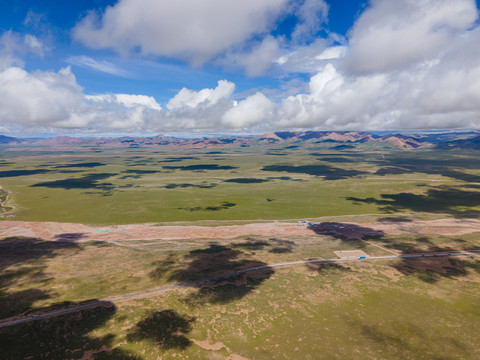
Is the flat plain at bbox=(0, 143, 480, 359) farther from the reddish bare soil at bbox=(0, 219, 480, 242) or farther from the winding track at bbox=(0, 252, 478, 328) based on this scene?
the reddish bare soil at bbox=(0, 219, 480, 242)

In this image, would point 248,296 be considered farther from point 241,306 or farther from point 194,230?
point 194,230

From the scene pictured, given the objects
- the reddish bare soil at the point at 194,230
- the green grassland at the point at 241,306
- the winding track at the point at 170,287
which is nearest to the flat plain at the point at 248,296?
the green grassland at the point at 241,306

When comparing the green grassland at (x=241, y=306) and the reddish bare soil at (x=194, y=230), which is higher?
the green grassland at (x=241, y=306)

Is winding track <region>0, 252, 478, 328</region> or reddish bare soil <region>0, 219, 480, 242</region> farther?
reddish bare soil <region>0, 219, 480, 242</region>

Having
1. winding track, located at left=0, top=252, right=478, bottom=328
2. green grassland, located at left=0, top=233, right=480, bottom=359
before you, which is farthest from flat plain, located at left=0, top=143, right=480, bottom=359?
winding track, located at left=0, top=252, right=478, bottom=328

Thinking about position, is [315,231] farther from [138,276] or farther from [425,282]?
[138,276]

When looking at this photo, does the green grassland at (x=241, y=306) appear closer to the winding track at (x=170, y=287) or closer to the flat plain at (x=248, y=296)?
the flat plain at (x=248, y=296)

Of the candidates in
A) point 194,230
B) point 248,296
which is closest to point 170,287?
point 248,296

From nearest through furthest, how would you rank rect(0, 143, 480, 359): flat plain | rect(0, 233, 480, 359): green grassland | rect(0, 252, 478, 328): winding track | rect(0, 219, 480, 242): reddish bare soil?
rect(0, 233, 480, 359): green grassland
rect(0, 143, 480, 359): flat plain
rect(0, 252, 478, 328): winding track
rect(0, 219, 480, 242): reddish bare soil

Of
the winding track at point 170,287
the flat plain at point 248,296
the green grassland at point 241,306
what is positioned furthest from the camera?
the winding track at point 170,287
